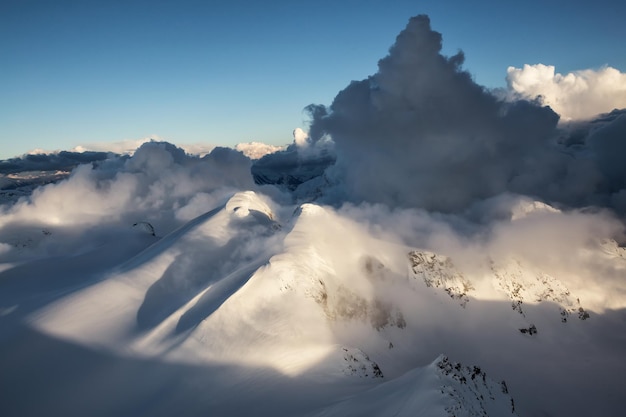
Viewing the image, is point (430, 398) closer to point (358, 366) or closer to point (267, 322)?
point (358, 366)

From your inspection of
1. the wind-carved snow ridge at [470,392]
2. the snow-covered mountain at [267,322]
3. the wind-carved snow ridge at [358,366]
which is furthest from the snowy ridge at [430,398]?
the wind-carved snow ridge at [358,366]

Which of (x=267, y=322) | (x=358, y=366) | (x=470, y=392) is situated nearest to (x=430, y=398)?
(x=470, y=392)

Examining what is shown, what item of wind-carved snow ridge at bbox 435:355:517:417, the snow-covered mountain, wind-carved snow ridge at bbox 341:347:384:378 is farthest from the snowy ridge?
wind-carved snow ridge at bbox 341:347:384:378

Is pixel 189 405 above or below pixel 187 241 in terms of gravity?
below

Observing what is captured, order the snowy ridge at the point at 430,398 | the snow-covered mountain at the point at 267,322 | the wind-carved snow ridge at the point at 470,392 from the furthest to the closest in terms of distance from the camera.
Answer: the snow-covered mountain at the point at 267,322 < the wind-carved snow ridge at the point at 470,392 < the snowy ridge at the point at 430,398

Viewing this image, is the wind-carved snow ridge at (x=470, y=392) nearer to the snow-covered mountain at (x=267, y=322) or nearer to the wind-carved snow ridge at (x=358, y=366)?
the snow-covered mountain at (x=267, y=322)

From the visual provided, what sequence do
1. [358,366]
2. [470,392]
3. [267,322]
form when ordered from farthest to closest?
[267,322] < [358,366] < [470,392]

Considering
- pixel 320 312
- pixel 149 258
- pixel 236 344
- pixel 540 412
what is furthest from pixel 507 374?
pixel 149 258

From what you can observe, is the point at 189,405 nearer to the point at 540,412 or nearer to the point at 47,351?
the point at 47,351
